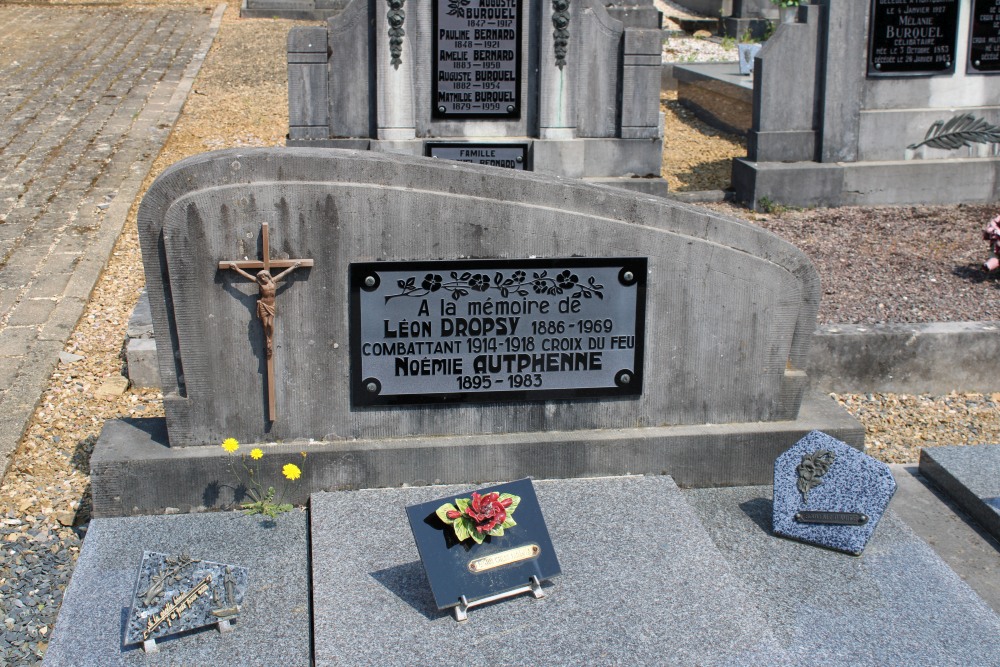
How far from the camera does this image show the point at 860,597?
4.35 metres

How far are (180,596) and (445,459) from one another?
1.38 m

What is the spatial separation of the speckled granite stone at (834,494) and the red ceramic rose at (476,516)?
1.32m

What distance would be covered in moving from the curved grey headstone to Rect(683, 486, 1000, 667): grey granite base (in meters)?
0.73

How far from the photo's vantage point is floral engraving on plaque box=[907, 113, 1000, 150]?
420 inches

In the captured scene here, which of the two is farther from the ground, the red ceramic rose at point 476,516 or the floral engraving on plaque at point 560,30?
the floral engraving on plaque at point 560,30

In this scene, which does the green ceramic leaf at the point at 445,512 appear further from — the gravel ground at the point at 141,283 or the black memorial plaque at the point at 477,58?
the black memorial plaque at the point at 477,58

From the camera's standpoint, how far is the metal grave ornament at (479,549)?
411cm

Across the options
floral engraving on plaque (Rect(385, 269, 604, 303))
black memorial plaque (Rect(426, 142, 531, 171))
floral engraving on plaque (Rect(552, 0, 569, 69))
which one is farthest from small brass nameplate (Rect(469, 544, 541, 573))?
floral engraving on plaque (Rect(552, 0, 569, 69))

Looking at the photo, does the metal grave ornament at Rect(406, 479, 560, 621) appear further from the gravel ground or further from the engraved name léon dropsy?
the gravel ground

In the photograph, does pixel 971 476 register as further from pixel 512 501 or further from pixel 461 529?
pixel 461 529

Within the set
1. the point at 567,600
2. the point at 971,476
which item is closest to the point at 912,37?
the point at 971,476

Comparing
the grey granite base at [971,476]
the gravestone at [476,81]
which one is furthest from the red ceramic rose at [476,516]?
the gravestone at [476,81]

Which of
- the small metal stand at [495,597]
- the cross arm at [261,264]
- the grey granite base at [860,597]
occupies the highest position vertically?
the cross arm at [261,264]

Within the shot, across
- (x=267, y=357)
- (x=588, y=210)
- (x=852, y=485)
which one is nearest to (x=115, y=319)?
(x=267, y=357)
